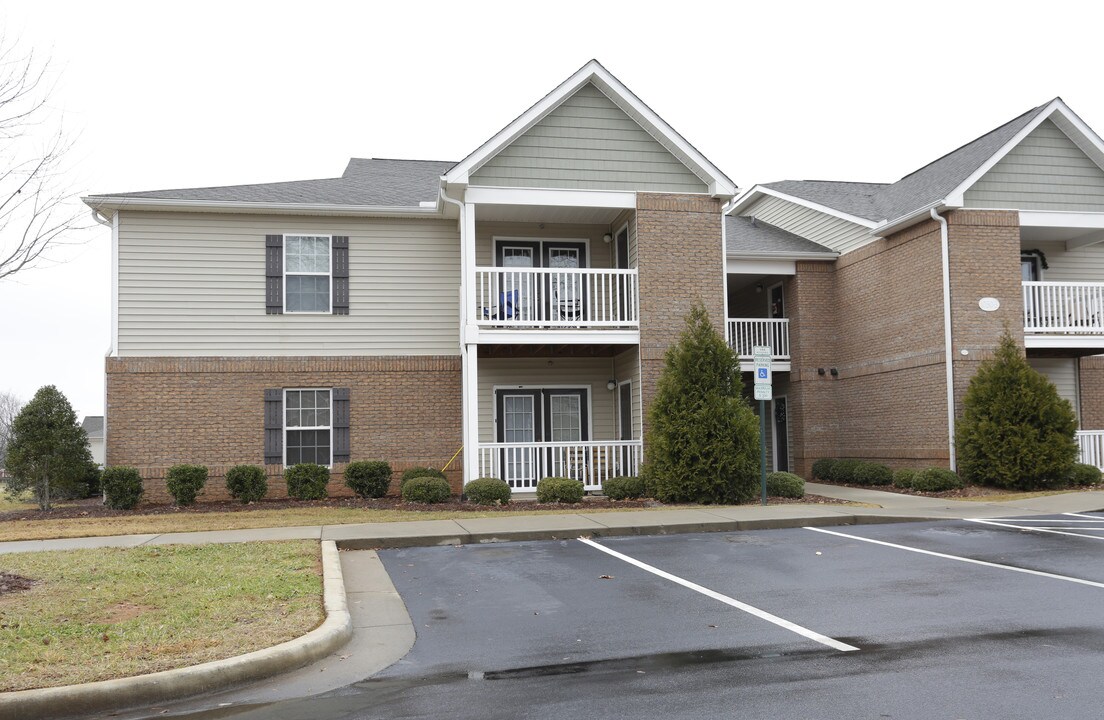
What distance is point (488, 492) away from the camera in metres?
15.7

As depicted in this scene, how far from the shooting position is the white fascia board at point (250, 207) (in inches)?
684

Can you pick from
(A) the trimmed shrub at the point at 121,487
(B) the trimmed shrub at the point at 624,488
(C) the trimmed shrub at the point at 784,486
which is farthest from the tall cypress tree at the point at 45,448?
(C) the trimmed shrub at the point at 784,486

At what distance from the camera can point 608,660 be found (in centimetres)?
593

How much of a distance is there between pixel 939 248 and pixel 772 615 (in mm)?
13080

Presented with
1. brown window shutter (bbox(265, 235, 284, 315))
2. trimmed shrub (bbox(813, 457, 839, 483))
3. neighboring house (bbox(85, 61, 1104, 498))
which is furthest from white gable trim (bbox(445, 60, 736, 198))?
trimmed shrub (bbox(813, 457, 839, 483))

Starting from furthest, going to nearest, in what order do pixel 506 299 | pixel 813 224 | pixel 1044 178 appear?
1. pixel 813 224
2. pixel 1044 178
3. pixel 506 299

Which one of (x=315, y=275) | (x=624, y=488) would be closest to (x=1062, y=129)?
(x=624, y=488)

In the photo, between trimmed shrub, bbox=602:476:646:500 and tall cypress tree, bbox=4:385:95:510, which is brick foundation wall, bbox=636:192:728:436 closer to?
trimmed shrub, bbox=602:476:646:500

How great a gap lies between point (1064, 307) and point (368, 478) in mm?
14549

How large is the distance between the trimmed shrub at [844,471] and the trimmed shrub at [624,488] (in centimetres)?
597

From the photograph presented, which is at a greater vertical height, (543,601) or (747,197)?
(747,197)

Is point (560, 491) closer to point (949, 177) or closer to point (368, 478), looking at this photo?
point (368, 478)

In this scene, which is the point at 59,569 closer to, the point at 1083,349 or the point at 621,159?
the point at 621,159

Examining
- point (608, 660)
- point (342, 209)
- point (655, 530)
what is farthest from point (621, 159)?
point (608, 660)
